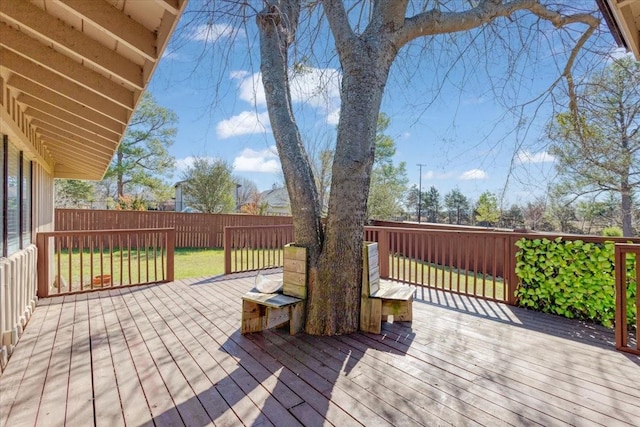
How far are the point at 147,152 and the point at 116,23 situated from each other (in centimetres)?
1664

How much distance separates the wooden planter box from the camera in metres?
3.14

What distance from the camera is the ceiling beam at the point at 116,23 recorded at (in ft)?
5.50

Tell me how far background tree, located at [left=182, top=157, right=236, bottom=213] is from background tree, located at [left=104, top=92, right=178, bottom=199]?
1.82 metres

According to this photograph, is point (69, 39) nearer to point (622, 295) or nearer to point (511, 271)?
point (622, 295)

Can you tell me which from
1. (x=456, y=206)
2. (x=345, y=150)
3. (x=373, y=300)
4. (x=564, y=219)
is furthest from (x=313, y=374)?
(x=456, y=206)

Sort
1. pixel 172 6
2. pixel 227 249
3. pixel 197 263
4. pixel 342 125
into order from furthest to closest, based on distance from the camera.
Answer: pixel 197 263 < pixel 227 249 < pixel 342 125 < pixel 172 6

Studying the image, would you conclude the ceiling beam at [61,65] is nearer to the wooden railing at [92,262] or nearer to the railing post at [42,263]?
the wooden railing at [92,262]

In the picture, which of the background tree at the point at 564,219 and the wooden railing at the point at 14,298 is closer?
the wooden railing at the point at 14,298

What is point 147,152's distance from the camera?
16375 mm

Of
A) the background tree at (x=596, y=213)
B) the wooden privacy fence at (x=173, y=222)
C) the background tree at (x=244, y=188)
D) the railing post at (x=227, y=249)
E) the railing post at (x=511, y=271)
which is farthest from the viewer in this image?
the background tree at (x=244, y=188)

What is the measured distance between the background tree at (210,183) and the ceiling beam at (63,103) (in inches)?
497

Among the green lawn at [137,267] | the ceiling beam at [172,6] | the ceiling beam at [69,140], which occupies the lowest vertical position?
the green lawn at [137,267]

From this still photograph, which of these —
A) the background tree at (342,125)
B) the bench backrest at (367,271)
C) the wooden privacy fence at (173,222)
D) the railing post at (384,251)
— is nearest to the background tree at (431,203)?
the wooden privacy fence at (173,222)

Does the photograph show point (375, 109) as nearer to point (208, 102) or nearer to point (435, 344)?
point (208, 102)
